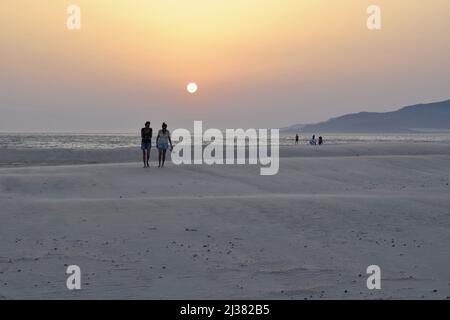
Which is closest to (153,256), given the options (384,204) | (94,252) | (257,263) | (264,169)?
(94,252)

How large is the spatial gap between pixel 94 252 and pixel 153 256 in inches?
44.4

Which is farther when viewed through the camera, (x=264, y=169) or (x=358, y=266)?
(x=264, y=169)

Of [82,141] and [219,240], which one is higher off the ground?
[82,141]

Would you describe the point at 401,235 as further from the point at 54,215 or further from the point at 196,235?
the point at 54,215

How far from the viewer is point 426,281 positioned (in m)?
7.91

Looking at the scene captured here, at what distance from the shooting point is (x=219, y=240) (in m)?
10.2

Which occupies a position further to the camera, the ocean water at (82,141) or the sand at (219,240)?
the ocean water at (82,141)

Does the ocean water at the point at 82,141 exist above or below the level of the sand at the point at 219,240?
above

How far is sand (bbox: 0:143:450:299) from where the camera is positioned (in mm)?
7664

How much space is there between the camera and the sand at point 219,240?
25.1ft

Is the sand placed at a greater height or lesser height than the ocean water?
lesser

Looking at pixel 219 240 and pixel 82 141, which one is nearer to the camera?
pixel 219 240

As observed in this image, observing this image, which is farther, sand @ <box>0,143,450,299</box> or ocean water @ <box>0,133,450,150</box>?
ocean water @ <box>0,133,450,150</box>
